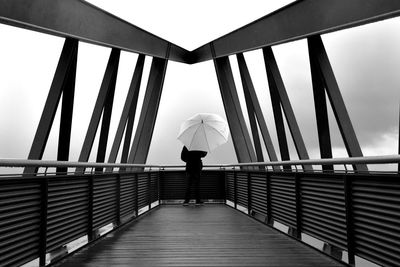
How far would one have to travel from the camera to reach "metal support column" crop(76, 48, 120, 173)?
10281 millimetres

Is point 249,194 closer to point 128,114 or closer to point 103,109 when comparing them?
point 103,109

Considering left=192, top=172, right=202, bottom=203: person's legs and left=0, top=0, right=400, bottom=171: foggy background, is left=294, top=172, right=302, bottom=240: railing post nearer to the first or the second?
left=0, top=0, right=400, bottom=171: foggy background

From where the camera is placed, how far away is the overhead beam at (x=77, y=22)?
713cm

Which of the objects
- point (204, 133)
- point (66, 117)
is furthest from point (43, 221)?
point (204, 133)

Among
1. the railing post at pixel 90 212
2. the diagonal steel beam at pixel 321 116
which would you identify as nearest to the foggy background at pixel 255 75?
the diagonal steel beam at pixel 321 116

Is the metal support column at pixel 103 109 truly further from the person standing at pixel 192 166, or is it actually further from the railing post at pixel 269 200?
the railing post at pixel 269 200

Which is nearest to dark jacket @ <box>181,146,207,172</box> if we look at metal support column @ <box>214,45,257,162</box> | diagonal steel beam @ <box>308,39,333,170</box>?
metal support column @ <box>214,45,257,162</box>

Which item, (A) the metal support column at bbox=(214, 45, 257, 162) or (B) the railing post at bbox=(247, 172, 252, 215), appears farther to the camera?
(A) the metal support column at bbox=(214, 45, 257, 162)

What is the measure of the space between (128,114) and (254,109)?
378cm

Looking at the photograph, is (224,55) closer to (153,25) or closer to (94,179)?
(153,25)

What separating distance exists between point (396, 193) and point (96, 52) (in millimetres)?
9685

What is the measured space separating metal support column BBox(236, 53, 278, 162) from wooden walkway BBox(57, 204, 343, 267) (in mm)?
4230

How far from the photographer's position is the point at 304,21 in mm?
9219

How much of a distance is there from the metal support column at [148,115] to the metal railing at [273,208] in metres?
6.51
